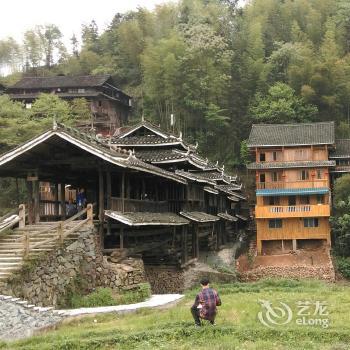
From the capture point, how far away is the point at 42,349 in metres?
11.0

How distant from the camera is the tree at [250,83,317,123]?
48781 mm

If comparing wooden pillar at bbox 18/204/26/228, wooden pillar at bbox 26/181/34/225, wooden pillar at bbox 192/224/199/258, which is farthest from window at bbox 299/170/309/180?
wooden pillar at bbox 18/204/26/228

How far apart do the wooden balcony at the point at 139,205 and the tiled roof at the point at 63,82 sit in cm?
3521

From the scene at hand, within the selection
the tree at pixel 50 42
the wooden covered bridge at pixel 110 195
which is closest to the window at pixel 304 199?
the wooden covered bridge at pixel 110 195

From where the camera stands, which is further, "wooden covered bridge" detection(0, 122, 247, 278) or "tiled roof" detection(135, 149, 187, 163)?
"tiled roof" detection(135, 149, 187, 163)

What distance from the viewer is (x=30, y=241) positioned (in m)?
17.0

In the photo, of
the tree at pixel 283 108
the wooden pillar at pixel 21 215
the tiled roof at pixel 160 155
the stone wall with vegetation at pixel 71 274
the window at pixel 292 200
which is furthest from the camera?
the tree at pixel 283 108

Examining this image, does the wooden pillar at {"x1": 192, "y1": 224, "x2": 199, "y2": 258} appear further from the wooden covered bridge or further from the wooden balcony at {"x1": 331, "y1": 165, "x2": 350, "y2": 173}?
the wooden balcony at {"x1": 331, "y1": 165, "x2": 350, "y2": 173}

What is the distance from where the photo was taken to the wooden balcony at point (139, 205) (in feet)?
65.3

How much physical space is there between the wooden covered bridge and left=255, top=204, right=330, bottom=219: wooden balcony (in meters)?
7.74

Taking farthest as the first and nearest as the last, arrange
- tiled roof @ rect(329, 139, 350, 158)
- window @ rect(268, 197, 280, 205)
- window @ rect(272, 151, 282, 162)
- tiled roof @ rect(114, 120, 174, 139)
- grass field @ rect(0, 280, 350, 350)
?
tiled roof @ rect(329, 139, 350, 158), window @ rect(268, 197, 280, 205), window @ rect(272, 151, 282, 162), tiled roof @ rect(114, 120, 174, 139), grass field @ rect(0, 280, 350, 350)

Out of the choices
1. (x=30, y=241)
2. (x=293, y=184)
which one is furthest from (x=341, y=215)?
(x=30, y=241)

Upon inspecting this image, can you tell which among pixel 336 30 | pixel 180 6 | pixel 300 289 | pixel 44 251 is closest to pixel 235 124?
pixel 336 30

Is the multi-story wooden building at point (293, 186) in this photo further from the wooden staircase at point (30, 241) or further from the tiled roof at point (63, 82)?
the tiled roof at point (63, 82)
